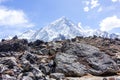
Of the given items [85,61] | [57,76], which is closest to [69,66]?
[85,61]

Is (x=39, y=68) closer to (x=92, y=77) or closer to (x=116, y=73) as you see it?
(x=92, y=77)

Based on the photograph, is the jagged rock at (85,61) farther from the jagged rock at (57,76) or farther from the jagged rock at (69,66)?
the jagged rock at (57,76)

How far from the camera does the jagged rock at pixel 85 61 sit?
141 feet

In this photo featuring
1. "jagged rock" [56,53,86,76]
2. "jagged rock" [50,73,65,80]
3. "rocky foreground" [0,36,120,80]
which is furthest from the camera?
"jagged rock" [56,53,86,76]

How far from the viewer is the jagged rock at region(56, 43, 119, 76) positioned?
43.0 meters

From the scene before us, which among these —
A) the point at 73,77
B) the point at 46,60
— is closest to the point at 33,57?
the point at 46,60

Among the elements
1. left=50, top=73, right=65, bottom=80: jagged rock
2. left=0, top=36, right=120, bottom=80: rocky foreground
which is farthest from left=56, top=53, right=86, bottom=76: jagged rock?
left=50, top=73, right=65, bottom=80: jagged rock

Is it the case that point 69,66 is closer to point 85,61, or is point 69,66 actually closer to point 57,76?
point 85,61

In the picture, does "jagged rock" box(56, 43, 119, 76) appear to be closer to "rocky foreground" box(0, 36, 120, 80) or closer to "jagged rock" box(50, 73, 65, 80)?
"rocky foreground" box(0, 36, 120, 80)

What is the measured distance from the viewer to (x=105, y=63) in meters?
44.7

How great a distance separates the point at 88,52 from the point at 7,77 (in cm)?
1490

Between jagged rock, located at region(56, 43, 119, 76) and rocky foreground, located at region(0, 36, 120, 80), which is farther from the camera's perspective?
jagged rock, located at region(56, 43, 119, 76)

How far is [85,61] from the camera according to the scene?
45.4 metres

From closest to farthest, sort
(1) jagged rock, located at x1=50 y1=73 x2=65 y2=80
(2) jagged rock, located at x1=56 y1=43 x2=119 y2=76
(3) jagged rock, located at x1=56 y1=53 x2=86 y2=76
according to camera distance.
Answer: (1) jagged rock, located at x1=50 y1=73 x2=65 y2=80 → (3) jagged rock, located at x1=56 y1=53 x2=86 y2=76 → (2) jagged rock, located at x1=56 y1=43 x2=119 y2=76
